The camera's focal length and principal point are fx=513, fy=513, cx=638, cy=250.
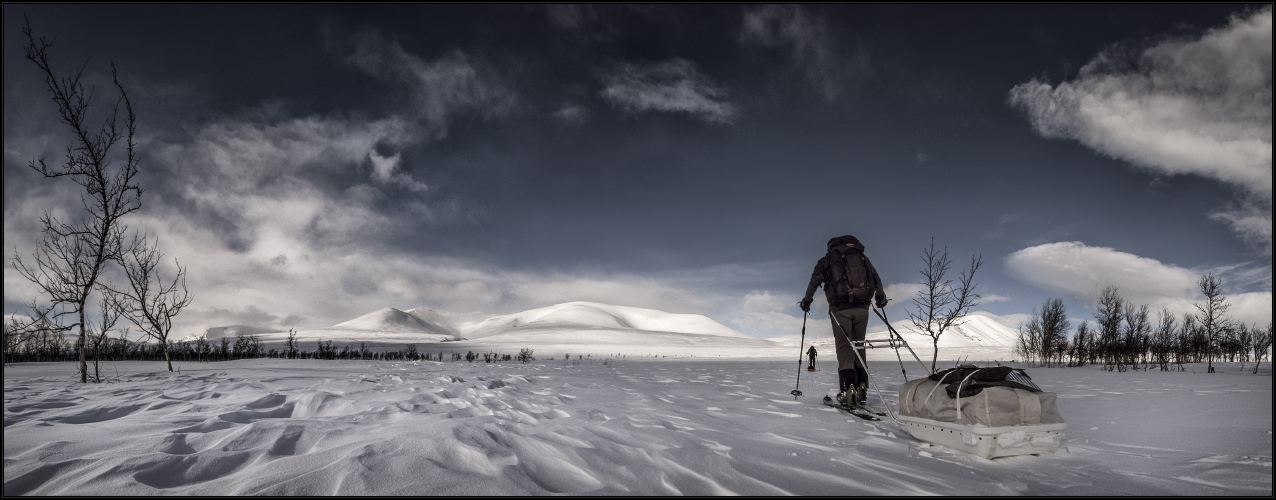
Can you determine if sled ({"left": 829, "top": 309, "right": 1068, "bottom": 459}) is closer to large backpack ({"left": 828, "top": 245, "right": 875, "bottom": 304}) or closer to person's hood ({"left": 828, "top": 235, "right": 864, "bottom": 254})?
large backpack ({"left": 828, "top": 245, "right": 875, "bottom": 304})

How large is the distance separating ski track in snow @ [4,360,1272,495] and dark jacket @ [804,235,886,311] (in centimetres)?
136

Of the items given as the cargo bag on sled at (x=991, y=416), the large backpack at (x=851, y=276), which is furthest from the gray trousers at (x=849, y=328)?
the cargo bag on sled at (x=991, y=416)

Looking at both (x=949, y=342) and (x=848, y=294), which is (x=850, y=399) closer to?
(x=848, y=294)

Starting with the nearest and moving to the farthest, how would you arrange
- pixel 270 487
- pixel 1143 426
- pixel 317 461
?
pixel 270 487, pixel 317 461, pixel 1143 426

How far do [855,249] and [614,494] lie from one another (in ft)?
14.8

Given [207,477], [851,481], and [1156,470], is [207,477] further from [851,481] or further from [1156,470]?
[1156,470]

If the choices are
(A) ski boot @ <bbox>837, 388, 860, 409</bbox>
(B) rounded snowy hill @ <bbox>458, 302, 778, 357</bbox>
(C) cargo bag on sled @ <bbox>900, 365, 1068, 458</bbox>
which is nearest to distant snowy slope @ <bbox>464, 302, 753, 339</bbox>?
(B) rounded snowy hill @ <bbox>458, 302, 778, 357</bbox>

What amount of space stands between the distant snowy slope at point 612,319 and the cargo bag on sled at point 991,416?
3590 inches

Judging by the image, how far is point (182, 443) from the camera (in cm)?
301

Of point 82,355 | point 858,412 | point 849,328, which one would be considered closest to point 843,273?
point 849,328

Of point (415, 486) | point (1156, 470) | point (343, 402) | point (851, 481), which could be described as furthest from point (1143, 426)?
point (343, 402)

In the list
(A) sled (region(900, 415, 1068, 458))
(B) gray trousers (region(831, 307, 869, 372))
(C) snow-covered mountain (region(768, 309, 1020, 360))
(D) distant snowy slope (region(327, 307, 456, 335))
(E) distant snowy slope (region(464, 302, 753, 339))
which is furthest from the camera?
(E) distant snowy slope (region(464, 302, 753, 339))

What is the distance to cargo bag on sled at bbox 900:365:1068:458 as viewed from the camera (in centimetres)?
322

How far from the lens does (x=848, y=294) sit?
577 cm
